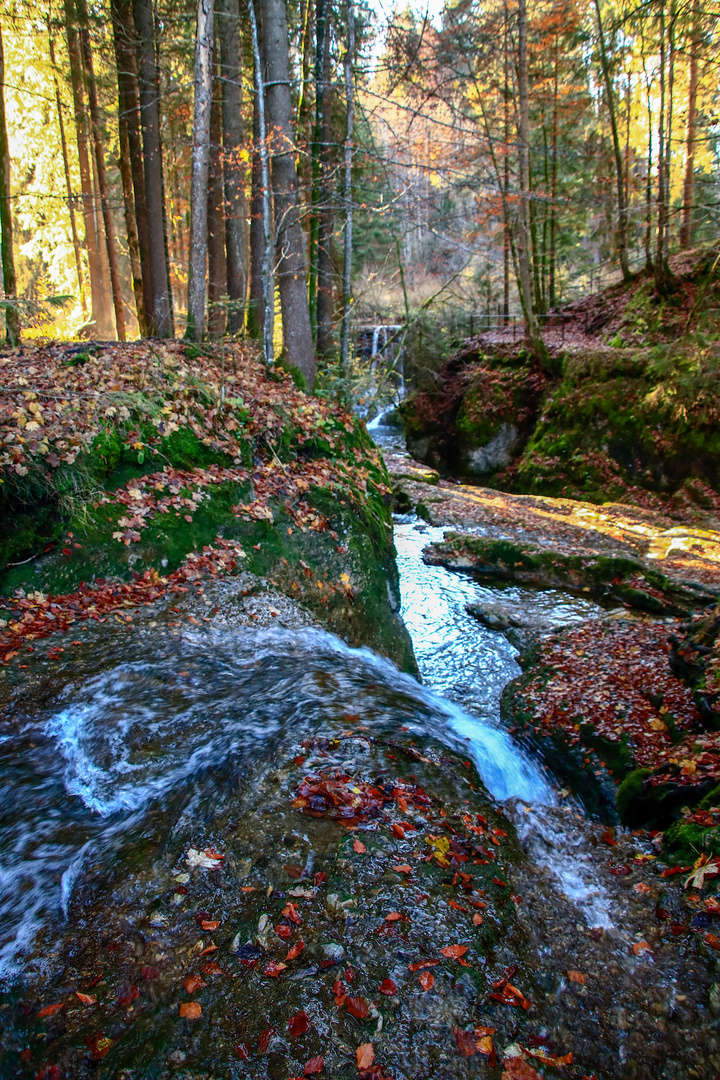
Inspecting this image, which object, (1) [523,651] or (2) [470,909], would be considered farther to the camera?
(1) [523,651]

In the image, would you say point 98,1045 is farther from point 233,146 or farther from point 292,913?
point 233,146

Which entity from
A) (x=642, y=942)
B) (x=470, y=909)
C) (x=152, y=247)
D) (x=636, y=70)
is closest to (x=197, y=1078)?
(x=470, y=909)

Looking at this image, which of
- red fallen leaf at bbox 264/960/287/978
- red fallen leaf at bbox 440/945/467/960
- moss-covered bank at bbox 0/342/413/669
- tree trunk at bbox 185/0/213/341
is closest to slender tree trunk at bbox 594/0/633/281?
tree trunk at bbox 185/0/213/341

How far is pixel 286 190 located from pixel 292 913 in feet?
37.2

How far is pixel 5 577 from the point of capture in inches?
221

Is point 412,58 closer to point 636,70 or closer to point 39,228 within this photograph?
point 636,70

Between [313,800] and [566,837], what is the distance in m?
1.77

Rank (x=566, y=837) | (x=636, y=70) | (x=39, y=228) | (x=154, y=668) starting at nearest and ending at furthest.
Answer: (x=566, y=837), (x=154, y=668), (x=636, y=70), (x=39, y=228)

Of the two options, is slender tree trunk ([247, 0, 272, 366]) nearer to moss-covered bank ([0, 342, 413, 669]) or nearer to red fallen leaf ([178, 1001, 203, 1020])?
moss-covered bank ([0, 342, 413, 669])

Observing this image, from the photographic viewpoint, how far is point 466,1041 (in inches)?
89.5

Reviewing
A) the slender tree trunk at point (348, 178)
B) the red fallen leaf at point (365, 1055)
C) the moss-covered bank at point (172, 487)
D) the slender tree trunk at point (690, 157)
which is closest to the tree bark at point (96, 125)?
the slender tree trunk at point (348, 178)

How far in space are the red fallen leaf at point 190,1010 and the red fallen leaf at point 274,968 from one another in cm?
29

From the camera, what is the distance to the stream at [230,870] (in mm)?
2273

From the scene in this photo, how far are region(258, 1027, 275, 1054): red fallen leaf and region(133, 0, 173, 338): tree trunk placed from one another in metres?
11.7
